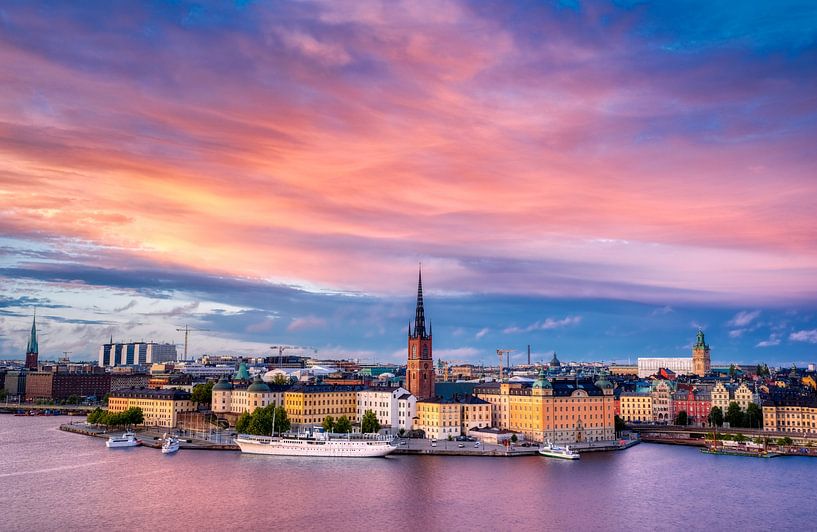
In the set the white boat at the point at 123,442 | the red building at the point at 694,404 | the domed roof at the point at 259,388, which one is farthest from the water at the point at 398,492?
the red building at the point at 694,404

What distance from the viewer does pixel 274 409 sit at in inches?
2972

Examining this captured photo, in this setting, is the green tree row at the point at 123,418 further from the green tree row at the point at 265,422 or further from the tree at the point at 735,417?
A: the tree at the point at 735,417

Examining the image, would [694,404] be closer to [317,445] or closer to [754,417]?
[754,417]

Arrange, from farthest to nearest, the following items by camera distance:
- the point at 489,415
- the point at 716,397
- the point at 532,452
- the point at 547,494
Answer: the point at 716,397 → the point at 489,415 → the point at 532,452 → the point at 547,494

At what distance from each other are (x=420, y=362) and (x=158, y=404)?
97.6ft

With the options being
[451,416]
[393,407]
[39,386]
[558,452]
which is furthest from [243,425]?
[39,386]

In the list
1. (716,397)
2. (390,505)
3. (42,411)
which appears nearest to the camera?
(390,505)

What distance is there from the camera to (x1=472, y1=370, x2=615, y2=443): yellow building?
7688 centimetres

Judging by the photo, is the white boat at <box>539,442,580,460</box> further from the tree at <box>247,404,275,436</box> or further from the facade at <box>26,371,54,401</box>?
the facade at <box>26,371,54,401</box>

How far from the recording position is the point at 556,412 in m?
77.2

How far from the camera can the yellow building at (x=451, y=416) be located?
79.8 m

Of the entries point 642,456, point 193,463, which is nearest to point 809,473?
point 642,456

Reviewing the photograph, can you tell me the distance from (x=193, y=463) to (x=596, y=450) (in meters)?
33.8

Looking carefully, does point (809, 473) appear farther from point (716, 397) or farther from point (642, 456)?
point (716, 397)
